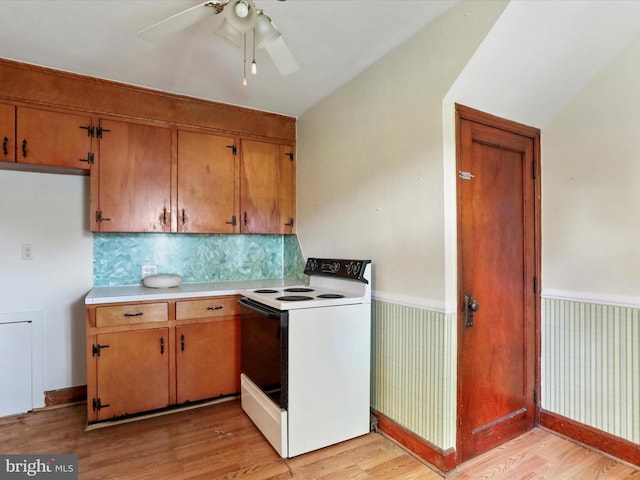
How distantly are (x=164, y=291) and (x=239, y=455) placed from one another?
1.23 meters

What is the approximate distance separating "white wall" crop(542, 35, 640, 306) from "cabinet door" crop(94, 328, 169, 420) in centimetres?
260

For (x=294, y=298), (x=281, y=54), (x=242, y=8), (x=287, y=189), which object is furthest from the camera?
(x=287, y=189)

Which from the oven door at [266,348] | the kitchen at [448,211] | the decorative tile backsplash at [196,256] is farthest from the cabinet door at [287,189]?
the oven door at [266,348]

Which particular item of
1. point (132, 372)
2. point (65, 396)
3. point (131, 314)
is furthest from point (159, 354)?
point (65, 396)

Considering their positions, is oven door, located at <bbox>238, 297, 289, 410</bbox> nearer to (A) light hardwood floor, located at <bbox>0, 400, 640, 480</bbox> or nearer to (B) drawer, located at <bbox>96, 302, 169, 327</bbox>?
(A) light hardwood floor, located at <bbox>0, 400, 640, 480</bbox>

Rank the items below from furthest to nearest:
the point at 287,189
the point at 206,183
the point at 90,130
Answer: the point at 287,189 → the point at 206,183 → the point at 90,130

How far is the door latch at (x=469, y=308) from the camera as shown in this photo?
1920 mm

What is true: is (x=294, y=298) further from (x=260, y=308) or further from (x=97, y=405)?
(x=97, y=405)

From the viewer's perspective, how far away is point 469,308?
6.33 feet

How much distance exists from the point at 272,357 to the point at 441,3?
81.4 inches

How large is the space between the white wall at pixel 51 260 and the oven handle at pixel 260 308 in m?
1.30

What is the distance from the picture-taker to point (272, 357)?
2.10m

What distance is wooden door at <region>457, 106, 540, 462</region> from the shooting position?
1928 mm

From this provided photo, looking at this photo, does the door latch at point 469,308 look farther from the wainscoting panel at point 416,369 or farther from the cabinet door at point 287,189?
the cabinet door at point 287,189
